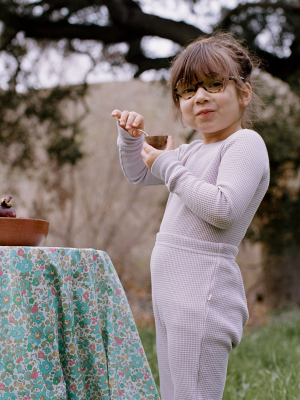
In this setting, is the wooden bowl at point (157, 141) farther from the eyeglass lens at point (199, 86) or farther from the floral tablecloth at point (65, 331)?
the floral tablecloth at point (65, 331)

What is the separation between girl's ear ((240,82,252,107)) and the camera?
159cm

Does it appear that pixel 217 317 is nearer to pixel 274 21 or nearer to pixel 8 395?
pixel 8 395

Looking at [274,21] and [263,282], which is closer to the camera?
[274,21]

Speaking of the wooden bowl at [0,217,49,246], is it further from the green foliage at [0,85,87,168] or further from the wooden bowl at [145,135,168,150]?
the green foliage at [0,85,87,168]

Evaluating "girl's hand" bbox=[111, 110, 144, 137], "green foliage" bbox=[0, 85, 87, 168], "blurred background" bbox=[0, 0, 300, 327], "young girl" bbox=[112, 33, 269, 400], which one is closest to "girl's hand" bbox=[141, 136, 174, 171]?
"young girl" bbox=[112, 33, 269, 400]

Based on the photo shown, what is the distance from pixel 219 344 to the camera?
1380 mm

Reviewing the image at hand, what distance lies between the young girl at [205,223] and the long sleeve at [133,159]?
0.14m

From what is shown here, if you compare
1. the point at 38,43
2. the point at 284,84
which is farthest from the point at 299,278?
the point at 38,43

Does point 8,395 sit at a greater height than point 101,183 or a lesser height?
greater

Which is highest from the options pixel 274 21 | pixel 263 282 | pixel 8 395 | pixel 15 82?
→ pixel 274 21

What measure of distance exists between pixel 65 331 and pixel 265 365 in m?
2.54

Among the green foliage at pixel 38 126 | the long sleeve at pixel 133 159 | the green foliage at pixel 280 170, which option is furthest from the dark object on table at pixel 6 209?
the green foliage at pixel 38 126

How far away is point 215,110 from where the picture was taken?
4.99 ft

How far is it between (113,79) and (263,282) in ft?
12.2
